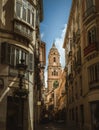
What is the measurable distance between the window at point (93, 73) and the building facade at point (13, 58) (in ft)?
18.7

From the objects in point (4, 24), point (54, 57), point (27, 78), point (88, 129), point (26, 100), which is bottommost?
point (88, 129)

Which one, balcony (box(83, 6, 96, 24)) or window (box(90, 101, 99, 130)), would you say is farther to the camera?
balcony (box(83, 6, 96, 24))

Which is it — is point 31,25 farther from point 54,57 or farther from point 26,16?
point 54,57

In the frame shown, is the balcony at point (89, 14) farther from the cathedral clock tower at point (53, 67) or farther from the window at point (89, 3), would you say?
the cathedral clock tower at point (53, 67)

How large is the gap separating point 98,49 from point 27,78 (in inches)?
266

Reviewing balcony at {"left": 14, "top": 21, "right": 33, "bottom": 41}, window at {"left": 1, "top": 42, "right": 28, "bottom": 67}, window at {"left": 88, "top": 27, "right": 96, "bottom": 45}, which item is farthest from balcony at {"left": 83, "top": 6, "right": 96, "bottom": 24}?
window at {"left": 1, "top": 42, "right": 28, "bottom": 67}

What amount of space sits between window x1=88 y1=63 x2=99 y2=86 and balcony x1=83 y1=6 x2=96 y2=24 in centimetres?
452

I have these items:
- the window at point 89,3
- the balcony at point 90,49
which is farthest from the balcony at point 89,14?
the balcony at point 90,49

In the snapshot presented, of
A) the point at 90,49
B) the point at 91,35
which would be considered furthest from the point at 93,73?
the point at 91,35

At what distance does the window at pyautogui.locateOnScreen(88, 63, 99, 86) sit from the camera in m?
22.6

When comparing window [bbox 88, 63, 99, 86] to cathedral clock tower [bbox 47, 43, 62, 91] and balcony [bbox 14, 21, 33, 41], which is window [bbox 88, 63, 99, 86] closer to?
balcony [bbox 14, 21, 33, 41]

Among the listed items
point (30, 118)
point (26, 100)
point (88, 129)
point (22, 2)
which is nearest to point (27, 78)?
point (26, 100)

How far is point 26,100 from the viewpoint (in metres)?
20.9

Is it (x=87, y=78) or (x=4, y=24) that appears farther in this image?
(x=87, y=78)
